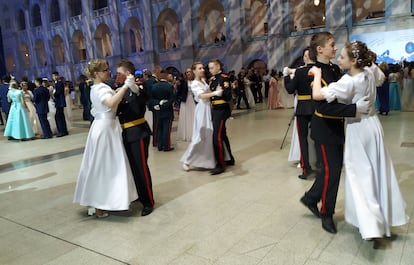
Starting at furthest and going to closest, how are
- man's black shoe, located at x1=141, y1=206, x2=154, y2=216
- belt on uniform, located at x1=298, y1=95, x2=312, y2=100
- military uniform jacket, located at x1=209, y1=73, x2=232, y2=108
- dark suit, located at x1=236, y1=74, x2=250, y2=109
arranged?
dark suit, located at x1=236, y1=74, x2=250, y2=109 < military uniform jacket, located at x1=209, y1=73, x2=232, y2=108 < belt on uniform, located at x1=298, y1=95, x2=312, y2=100 < man's black shoe, located at x1=141, y1=206, x2=154, y2=216

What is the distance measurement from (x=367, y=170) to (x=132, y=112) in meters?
2.37

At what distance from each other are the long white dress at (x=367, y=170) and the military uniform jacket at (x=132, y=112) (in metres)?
1.97

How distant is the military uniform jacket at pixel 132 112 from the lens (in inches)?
152

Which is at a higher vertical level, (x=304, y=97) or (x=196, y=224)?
(x=304, y=97)

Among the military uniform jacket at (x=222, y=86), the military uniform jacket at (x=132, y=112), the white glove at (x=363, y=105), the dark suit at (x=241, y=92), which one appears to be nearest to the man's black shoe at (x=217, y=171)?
the military uniform jacket at (x=222, y=86)

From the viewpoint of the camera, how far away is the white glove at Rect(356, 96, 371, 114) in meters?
2.82

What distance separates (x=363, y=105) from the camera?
9.27 ft

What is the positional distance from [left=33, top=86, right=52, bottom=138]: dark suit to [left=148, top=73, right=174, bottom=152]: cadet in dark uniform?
3.92 m

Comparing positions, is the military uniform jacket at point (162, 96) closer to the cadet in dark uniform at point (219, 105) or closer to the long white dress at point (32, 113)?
the cadet in dark uniform at point (219, 105)

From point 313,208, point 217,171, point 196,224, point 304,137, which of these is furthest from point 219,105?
point 313,208

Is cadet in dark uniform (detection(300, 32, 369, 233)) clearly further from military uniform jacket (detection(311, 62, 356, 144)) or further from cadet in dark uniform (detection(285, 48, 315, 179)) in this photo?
cadet in dark uniform (detection(285, 48, 315, 179))

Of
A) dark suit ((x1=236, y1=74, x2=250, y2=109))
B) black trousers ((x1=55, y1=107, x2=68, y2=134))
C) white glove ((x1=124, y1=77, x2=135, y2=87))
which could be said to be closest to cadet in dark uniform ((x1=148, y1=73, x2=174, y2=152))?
white glove ((x1=124, y1=77, x2=135, y2=87))

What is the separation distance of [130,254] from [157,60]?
982 inches

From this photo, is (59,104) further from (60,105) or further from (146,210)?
(146,210)
